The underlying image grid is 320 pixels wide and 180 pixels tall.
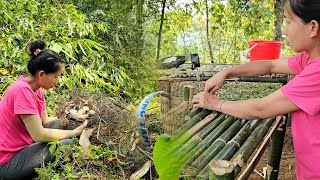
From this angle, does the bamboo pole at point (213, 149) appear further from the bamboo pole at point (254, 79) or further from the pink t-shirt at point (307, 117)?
the bamboo pole at point (254, 79)

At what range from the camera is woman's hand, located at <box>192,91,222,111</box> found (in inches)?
54.6

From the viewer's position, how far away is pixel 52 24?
3.32 metres

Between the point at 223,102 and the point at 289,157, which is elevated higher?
the point at 223,102

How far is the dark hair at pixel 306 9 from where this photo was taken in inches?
39.3

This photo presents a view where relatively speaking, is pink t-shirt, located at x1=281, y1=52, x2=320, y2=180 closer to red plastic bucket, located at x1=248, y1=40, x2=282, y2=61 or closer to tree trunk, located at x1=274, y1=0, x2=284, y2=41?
red plastic bucket, located at x1=248, y1=40, x2=282, y2=61

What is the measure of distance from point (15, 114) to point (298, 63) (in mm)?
1455

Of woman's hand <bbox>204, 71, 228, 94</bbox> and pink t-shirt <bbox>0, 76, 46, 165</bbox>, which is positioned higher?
woman's hand <bbox>204, 71, 228, 94</bbox>

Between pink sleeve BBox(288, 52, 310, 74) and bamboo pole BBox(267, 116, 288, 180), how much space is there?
520 millimetres

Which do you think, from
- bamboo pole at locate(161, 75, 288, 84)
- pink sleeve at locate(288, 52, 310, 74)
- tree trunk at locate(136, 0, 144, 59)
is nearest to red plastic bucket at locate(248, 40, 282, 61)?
bamboo pole at locate(161, 75, 288, 84)

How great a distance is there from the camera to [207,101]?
142 centimetres

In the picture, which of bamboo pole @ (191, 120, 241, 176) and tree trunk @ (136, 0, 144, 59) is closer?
bamboo pole @ (191, 120, 241, 176)

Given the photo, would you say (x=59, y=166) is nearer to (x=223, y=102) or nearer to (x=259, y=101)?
(x=223, y=102)

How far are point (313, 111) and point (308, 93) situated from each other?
0.17 feet

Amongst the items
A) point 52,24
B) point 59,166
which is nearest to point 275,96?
point 59,166
